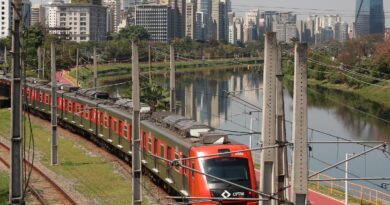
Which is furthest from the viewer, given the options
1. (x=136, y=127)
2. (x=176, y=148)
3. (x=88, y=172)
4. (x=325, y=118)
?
(x=325, y=118)

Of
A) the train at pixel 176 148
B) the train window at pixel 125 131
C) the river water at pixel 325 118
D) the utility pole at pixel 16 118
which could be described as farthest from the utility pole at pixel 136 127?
the river water at pixel 325 118

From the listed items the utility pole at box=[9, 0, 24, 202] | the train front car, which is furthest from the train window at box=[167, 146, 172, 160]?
the utility pole at box=[9, 0, 24, 202]

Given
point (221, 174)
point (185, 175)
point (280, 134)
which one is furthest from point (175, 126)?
point (280, 134)

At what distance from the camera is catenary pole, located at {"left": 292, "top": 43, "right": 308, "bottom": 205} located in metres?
10.0

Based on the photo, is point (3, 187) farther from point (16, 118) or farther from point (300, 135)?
point (300, 135)

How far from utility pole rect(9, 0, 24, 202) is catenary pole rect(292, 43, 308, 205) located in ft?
17.5

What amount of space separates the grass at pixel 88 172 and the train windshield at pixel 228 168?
5172 mm

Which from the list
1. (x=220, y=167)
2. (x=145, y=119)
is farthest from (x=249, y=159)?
(x=145, y=119)

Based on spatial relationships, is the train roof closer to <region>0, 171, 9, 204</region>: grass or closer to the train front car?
the train front car

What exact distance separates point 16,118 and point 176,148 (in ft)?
27.5

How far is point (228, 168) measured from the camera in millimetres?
18016

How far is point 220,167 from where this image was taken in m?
18.0

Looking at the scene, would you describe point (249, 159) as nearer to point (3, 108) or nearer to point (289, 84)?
point (3, 108)

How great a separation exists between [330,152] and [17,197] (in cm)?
3147
